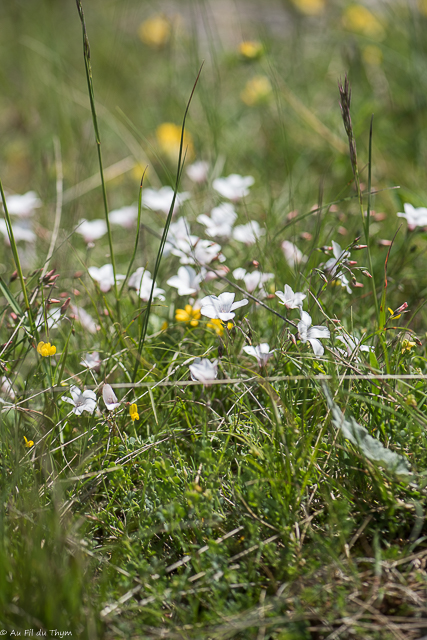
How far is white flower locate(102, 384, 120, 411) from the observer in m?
1.51

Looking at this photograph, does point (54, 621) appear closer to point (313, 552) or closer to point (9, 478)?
point (9, 478)

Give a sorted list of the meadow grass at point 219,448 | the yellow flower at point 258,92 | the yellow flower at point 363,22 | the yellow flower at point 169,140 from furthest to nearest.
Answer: the yellow flower at point 363,22 → the yellow flower at point 169,140 → the yellow flower at point 258,92 → the meadow grass at point 219,448

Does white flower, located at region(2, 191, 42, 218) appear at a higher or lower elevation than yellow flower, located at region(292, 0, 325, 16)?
lower

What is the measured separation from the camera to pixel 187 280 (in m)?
1.88

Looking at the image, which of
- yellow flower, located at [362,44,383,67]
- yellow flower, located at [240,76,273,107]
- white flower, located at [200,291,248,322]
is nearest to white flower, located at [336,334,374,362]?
white flower, located at [200,291,248,322]

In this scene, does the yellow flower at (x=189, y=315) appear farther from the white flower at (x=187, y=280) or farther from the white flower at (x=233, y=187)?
the white flower at (x=233, y=187)

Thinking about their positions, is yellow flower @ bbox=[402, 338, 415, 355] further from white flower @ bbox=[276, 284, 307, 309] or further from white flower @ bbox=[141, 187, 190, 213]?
white flower @ bbox=[141, 187, 190, 213]

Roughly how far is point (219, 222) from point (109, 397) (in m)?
1.04

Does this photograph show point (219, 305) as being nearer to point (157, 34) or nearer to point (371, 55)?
point (371, 55)

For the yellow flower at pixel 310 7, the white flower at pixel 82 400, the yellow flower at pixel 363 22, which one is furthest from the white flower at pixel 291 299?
the yellow flower at pixel 310 7

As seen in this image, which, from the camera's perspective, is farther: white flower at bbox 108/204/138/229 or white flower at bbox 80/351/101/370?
white flower at bbox 108/204/138/229

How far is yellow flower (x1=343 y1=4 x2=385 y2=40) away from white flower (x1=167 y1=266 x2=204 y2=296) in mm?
3776

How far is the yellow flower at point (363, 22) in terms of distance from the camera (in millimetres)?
4460

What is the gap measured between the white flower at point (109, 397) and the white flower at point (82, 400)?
4cm
